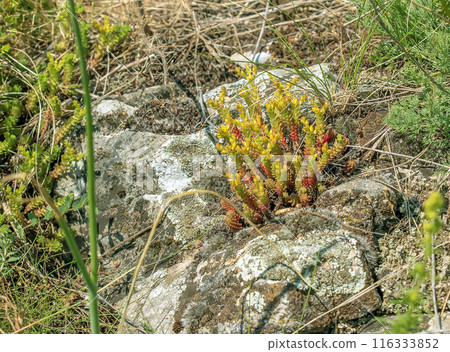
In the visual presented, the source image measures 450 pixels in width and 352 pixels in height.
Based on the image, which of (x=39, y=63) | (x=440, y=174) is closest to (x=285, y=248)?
(x=440, y=174)

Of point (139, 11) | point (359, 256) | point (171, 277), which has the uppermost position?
point (139, 11)

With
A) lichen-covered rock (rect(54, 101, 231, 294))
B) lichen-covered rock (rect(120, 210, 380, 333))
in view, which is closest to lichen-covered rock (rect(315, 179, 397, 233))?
lichen-covered rock (rect(120, 210, 380, 333))

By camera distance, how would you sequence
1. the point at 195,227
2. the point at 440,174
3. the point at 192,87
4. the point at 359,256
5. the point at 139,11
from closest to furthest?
1. the point at 359,256
2. the point at 440,174
3. the point at 195,227
4. the point at 192,87
5. the point at 139,11

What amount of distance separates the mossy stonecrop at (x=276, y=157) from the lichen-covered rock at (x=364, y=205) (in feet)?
0.48

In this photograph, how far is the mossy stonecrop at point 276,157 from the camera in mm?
2748

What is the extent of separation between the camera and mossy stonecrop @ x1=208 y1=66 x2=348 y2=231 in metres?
2.75

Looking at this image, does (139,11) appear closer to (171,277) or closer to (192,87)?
(192,87)

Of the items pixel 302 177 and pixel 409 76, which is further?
pixel 409 76

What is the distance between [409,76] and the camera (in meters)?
2.98

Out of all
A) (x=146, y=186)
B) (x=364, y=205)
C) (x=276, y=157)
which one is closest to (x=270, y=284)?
(x=364, y=205)

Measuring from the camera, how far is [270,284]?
243cm

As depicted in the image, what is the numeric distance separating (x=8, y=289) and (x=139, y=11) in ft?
9.69

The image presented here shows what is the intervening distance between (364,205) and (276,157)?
0.68 m

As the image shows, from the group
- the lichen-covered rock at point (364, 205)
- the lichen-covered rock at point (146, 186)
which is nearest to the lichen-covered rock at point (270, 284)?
the lichen-covered rock at point (364, 205)
